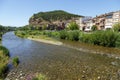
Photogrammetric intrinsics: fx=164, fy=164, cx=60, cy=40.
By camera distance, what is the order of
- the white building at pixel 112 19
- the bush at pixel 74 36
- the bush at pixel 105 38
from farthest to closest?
the white building at pixel 112 19, the bush at pixel 74 36, the bush at pixel 105 38

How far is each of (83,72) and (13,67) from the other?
838 cm

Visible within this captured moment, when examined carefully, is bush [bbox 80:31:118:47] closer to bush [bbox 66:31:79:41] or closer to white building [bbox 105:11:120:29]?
bush [bbox 66:31:79:41]

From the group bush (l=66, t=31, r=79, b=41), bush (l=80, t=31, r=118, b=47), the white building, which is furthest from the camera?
the white building

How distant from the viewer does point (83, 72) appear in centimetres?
1838

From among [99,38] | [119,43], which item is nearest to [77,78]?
[119,43]

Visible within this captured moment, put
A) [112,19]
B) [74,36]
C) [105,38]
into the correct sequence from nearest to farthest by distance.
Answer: [105,38], [74,36], [112,19]

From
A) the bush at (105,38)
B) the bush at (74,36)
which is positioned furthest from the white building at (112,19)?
the bush at (105,38)

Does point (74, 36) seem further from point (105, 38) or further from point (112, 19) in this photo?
point (112, 19)

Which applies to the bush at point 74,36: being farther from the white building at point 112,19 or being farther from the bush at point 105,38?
the white building at point 112,19

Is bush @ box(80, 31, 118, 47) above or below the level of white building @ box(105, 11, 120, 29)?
below

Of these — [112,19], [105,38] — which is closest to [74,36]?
[105,38]

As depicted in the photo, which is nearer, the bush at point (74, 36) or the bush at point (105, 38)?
the bush at point (105, 38)

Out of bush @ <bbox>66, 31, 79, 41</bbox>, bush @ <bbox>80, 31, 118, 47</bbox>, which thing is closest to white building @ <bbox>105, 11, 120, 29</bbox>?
bush @ <bbox>66, 31, 79, 41</bbox>

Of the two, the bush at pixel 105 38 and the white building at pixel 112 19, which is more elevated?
the white building at pixel 112 19
